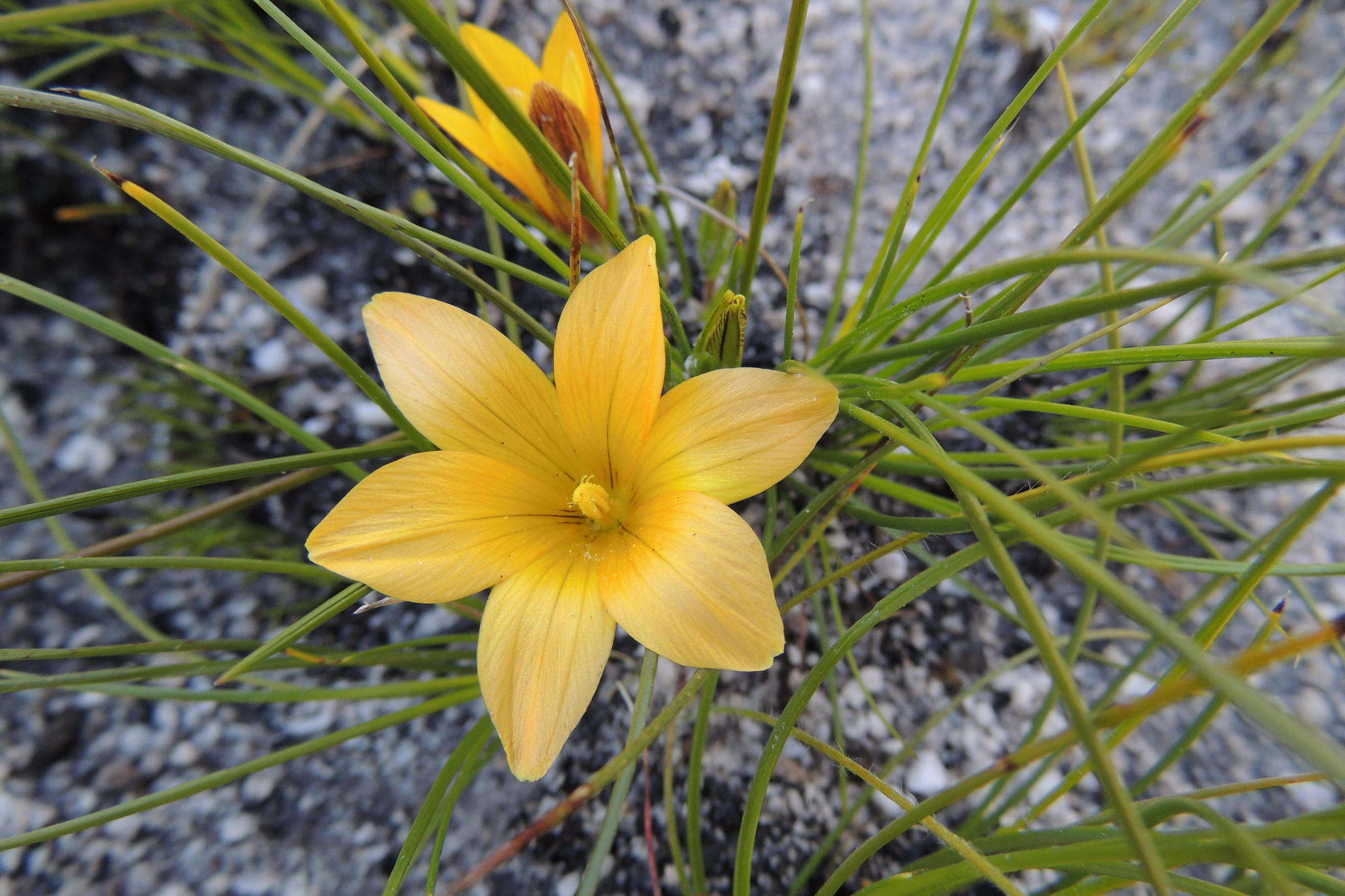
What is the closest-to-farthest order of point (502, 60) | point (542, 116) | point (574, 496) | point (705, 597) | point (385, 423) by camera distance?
point (705, 597)
point (574, 496)
point (542, 116)
point (502, 60)
point (385, 423)

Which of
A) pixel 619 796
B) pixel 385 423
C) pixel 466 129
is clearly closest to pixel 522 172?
pixel 466 129

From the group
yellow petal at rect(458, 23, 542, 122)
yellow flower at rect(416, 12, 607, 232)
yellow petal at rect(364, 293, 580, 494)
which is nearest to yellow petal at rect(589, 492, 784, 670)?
yellow petal at rect(364, 293, 580, 494)

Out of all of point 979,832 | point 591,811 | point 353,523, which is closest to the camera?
point 353,523

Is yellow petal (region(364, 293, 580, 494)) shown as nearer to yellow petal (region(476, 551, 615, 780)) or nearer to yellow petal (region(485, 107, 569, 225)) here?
yellow petal (region(476, 551, 615, 780))

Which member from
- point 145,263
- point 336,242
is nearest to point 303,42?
point 336,242

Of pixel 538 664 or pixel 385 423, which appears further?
pixel 385 423

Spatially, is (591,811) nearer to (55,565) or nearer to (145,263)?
(55,565)

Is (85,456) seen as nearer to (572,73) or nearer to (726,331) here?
(572,73)
